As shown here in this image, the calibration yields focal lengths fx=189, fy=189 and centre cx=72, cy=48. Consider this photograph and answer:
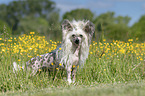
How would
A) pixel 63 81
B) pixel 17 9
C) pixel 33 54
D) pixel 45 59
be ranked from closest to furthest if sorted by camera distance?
pixel 63 81, pixel 45 59, pixel 33 54, pixel 17 9

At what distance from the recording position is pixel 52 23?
6602 millimetres

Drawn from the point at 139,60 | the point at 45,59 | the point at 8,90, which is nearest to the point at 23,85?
the point at 8,90

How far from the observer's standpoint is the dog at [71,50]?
577cm

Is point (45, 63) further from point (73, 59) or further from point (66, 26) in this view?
point (66, 26)

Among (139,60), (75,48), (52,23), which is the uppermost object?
(52,23)

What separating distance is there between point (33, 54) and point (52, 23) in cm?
153

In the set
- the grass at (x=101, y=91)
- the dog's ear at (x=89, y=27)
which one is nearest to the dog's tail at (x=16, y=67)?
the grass at (x=101, y=91)

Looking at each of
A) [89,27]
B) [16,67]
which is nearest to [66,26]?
[89,27]

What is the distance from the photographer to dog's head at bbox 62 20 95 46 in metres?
5.73

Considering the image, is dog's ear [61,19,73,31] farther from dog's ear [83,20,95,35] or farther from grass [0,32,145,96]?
grass [0,32,145,96]

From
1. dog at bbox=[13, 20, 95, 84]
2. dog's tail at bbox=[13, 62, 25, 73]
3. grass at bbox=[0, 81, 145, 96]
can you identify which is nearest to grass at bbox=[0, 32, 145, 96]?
dog's tail at bbox=[13, 62, 25, 73]

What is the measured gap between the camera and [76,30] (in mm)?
5770

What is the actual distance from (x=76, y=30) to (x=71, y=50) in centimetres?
64

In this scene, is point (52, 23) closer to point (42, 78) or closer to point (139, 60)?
point (42, 78)
